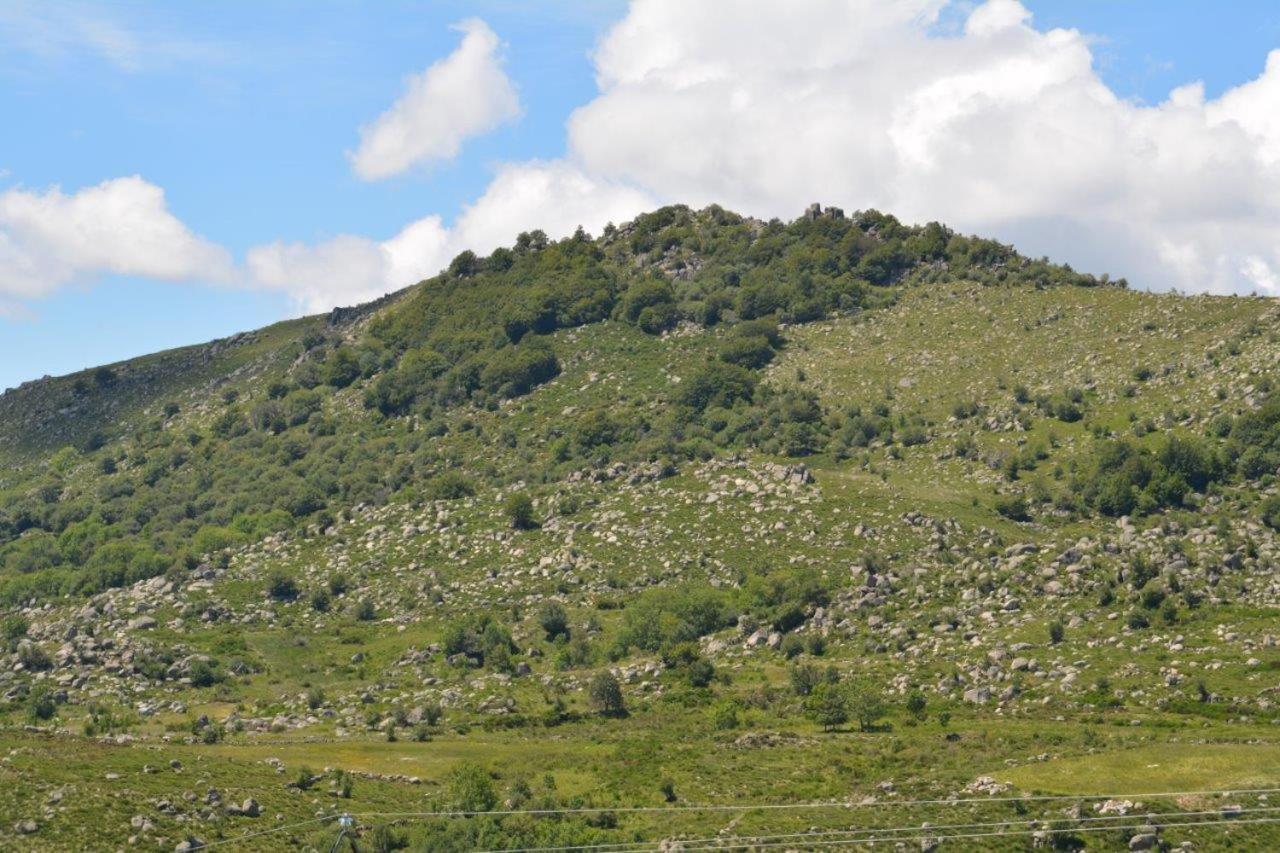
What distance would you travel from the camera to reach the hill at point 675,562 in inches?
2660

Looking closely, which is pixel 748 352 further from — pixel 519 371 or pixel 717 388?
pixel 519 371

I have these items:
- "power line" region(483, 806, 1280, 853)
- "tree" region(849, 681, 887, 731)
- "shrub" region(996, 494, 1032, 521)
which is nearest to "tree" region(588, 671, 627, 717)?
"tree" region(849, 681, 887, 731)

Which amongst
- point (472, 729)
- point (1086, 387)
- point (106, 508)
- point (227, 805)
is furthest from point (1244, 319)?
point (106, 508)

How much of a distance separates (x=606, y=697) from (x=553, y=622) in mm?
14787

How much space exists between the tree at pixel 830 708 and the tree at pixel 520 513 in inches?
1612

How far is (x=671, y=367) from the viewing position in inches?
5664

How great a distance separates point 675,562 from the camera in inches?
4186

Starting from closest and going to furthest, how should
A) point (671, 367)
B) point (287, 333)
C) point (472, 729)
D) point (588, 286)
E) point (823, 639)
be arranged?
point (472, 729), point (823, 639), point (671, 367), point (588, 286), point (287, 333)

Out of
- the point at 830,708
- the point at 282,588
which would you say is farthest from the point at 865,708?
the point at 282,588

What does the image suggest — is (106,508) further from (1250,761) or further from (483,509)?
(1250,761)

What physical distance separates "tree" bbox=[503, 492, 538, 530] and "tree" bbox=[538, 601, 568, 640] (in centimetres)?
1757

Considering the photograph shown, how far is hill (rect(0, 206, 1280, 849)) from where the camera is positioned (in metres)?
67.6

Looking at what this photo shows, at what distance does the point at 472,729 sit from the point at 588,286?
272ft

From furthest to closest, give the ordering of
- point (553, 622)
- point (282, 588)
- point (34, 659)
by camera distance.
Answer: point (282, 588), point (553, 622), point (34, 659)
